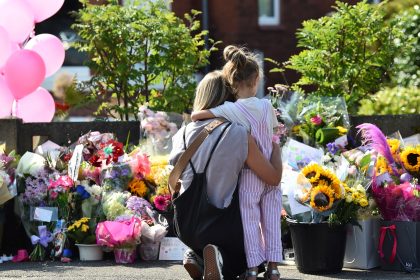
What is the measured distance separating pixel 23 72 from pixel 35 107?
0.76m

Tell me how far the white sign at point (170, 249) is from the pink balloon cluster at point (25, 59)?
8.70ft

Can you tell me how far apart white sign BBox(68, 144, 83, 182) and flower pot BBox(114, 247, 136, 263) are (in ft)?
2.62

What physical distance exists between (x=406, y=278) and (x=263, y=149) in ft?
4.74

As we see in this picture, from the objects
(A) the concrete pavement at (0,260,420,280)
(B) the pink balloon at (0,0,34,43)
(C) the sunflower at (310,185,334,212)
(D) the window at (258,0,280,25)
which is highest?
(D) the window at (258,0,280,25)

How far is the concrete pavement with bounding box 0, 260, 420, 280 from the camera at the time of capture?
7.41 meters

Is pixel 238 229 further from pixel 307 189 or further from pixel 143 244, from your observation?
pixel 143 244

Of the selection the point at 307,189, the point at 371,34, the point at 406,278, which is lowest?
the point at 406,278

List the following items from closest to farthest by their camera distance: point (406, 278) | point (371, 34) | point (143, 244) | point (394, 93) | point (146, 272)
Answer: point (406, 278) < point (146, 272) < point (143, 244) < point (371, 34) < point (394, 93)

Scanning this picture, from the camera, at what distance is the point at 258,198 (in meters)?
6.88

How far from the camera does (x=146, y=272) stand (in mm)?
7680

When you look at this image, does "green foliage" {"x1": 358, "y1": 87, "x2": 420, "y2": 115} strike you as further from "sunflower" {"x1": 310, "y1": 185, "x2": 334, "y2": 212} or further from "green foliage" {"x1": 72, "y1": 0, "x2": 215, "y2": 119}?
"sunflower" {"x1": 310, "y1": 185, "x2": 334, "y2": 212}

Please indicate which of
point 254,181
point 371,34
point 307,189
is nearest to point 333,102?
point 371,34

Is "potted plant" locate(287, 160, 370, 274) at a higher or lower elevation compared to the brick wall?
lower

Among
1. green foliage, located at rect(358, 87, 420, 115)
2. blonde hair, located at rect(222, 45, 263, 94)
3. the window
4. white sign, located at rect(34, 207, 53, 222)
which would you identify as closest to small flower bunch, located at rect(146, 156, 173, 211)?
white sign, located at rect(34, 207, 53, 222)
